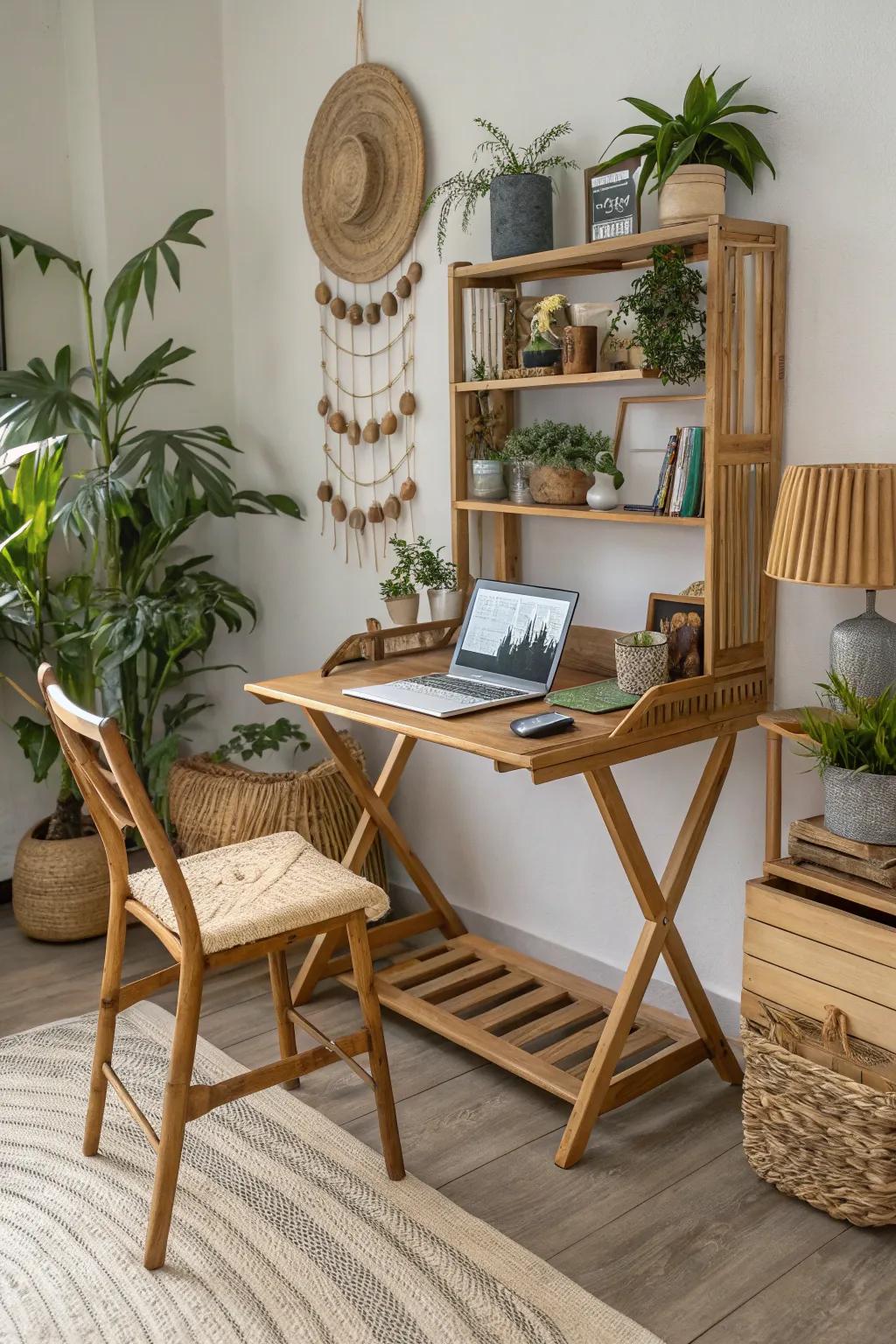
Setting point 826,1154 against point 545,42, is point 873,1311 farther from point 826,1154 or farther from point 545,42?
point 545,42

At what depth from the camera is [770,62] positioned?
7.34 ft

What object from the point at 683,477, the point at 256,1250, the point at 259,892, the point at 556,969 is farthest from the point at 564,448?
the point at 256,1250

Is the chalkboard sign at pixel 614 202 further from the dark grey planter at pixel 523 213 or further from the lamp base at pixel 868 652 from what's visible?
the lamp base at pixel 868 652

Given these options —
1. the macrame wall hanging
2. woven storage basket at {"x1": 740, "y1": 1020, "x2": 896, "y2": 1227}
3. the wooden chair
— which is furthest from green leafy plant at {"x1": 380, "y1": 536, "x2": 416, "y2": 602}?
woven storage basket at {"x1": 740, "y1": 1020, "x2": 896, "y2": 1227}

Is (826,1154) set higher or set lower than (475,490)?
lower

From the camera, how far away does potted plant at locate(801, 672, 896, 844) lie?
1958 millimetres

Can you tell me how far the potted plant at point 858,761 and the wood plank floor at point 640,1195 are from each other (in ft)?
2.23

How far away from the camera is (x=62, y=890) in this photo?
327 centimetres

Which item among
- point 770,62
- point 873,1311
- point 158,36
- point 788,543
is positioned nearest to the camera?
point 873,1311

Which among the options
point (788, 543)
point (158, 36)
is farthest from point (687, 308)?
point (158, 36)

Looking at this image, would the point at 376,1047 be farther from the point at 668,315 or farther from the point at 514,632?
the point at 668,315

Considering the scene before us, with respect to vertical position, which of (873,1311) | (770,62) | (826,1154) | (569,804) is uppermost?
(770,62)

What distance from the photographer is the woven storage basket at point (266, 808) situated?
313 centimetres

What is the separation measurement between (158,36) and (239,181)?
441 mm
